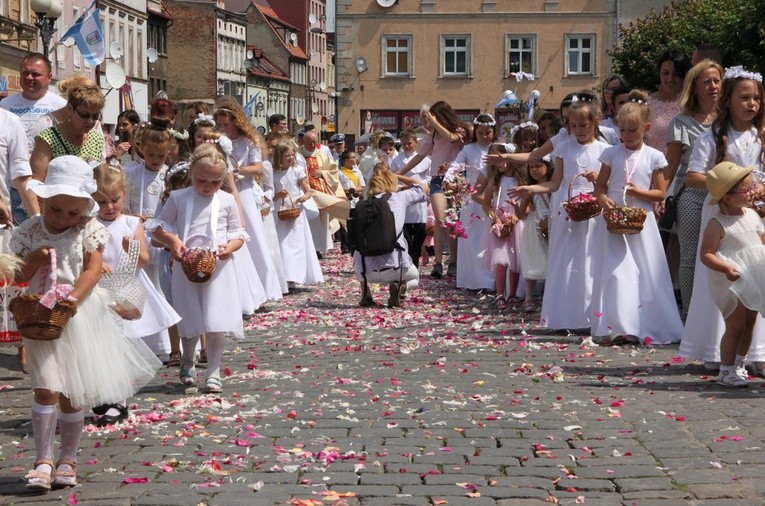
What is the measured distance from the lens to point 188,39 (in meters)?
105

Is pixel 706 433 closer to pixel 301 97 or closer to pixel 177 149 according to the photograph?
pixel 177 149

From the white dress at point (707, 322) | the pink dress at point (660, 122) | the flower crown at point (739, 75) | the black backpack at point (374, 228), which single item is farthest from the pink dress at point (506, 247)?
the flower crown at point (739, 75)

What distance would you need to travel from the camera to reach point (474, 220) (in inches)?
755

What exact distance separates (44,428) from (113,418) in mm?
1634

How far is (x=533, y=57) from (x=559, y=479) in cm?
6442

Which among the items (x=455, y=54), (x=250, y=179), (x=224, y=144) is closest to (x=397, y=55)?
(x=455, y=54)

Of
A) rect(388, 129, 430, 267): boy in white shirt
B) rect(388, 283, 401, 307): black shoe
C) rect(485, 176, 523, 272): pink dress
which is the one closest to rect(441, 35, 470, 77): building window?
rect(388, 129, 430, 267): boy in white shirt

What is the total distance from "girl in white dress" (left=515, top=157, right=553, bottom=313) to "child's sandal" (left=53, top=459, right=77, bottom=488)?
29.9 feet

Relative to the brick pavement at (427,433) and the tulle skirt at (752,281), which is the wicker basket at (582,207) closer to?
the brick pavement at (427,433)

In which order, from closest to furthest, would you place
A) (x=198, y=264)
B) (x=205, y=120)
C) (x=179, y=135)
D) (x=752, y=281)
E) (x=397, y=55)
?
(x=752, y=281) < (x=198, y=264) < (x=179, y=135) < (x=205, y=120) < (x=397, y=55)

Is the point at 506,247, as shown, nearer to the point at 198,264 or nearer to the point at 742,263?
the point at 742,263

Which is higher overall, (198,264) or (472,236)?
(198,264)

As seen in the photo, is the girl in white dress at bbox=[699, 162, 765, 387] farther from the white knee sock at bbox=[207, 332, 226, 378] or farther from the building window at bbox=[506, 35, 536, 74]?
the building window at bbox=[506, 35, 536, 74]

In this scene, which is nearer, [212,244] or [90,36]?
[212,244]
